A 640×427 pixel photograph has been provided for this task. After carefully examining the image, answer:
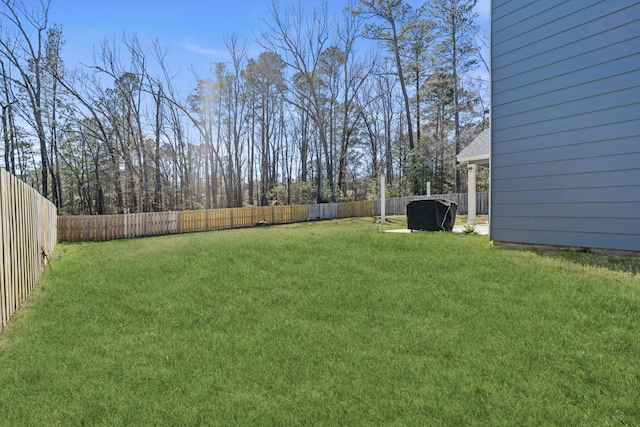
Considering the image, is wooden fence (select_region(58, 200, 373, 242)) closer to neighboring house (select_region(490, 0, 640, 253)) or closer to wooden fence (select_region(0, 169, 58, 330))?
wooden fence (select_region(0, 169, 58, 330))

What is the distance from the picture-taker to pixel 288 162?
30.3 metres

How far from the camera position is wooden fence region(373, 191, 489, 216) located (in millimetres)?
18250

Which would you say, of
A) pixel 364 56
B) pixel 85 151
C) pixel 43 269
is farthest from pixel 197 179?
pixel 43 269

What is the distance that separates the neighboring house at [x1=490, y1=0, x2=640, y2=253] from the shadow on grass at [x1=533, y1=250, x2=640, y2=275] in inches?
8.1

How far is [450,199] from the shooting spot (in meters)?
18.8

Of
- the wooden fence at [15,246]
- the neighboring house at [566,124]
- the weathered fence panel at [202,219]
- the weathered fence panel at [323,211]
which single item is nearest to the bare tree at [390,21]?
the weathered fence panel at [202,219]

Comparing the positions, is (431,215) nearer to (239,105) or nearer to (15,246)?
(15,246)

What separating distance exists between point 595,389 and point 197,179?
94.1 feet

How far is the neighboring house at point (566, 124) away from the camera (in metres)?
4.60

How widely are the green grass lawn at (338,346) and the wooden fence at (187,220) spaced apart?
792 centimetres

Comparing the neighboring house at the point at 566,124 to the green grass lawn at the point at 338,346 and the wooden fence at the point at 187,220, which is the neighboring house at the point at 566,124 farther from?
the wooden fence at the point at 187,220

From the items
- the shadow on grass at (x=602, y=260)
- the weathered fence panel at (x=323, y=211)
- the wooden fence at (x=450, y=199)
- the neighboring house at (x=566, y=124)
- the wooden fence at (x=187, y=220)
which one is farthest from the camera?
the weathered fence panel at (x=323, y=211)

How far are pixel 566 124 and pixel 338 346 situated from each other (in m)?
4.98

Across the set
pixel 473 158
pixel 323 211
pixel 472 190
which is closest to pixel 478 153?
pixel 473 158
